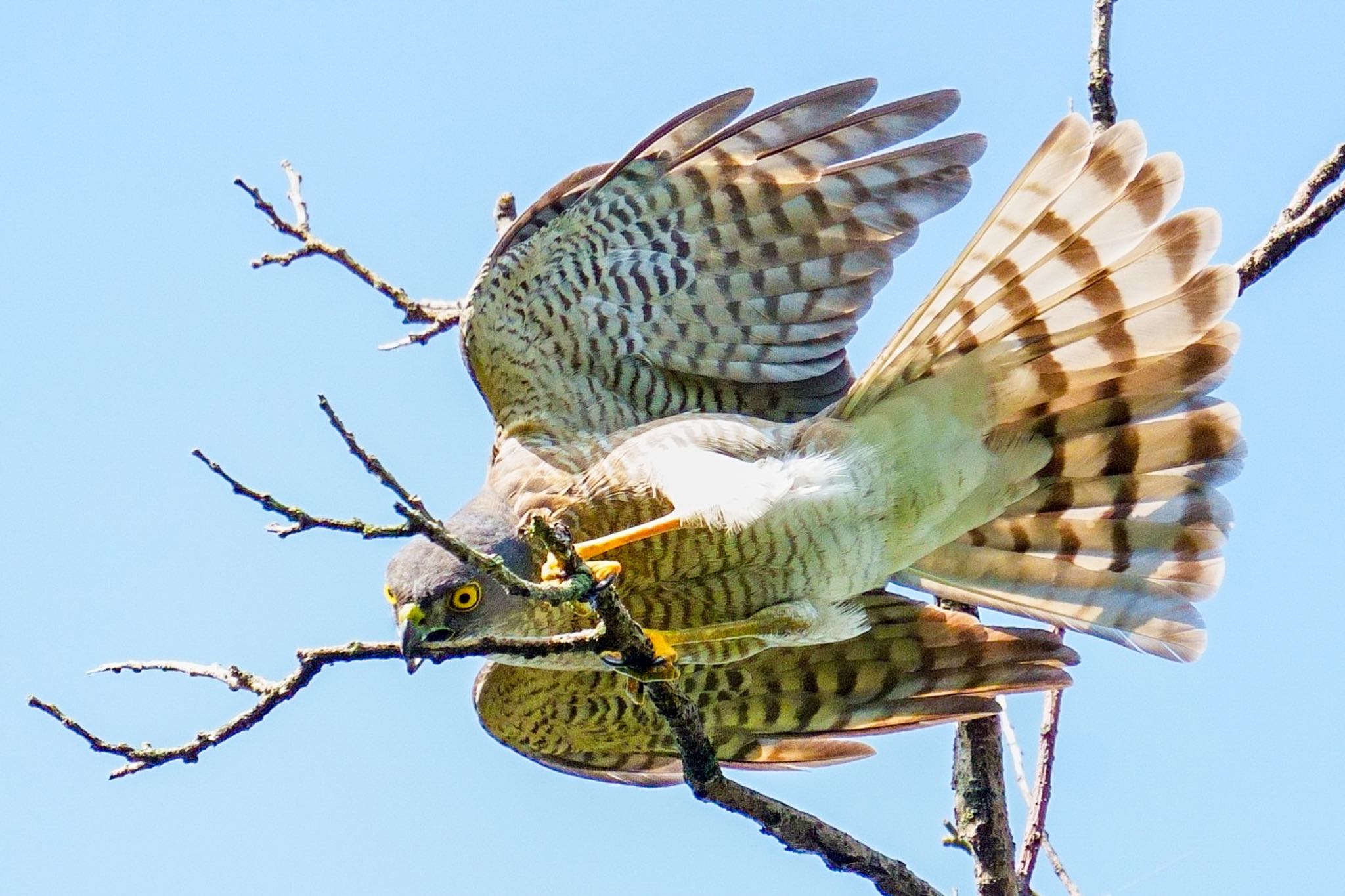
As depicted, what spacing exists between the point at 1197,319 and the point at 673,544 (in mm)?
1811

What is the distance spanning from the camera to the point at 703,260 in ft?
17.7

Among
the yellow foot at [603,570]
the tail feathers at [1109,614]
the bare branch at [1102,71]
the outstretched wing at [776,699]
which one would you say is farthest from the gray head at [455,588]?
the bare branch at [1102,71]

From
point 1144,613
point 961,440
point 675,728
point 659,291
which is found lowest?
point 1144,613

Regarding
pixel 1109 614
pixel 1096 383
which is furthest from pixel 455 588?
pixel 1109 614

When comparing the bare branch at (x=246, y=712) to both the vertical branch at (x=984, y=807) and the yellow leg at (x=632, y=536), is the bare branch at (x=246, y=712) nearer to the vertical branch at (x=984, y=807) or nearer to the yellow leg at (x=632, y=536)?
the yellow leg at (x=632, y=536)

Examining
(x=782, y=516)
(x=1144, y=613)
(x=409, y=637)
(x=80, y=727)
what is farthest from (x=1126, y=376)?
(x=80, y=727)

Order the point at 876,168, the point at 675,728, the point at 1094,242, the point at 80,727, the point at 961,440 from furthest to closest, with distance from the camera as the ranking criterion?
the point at 876,168 < the point at 961,440 < the point at 1094,242 < the point at 675,728 < the point at 80,727

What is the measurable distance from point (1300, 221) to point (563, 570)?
266 centimetres

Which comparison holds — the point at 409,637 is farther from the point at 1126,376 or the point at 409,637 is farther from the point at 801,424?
the point at 1126,376

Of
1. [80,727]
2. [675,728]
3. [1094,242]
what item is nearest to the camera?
[80,727]

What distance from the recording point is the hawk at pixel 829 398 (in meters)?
4.49

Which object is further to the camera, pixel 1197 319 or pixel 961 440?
pixel 961 440

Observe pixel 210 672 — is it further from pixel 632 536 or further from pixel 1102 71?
pixel 1102 71

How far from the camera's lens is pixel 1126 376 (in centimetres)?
469
